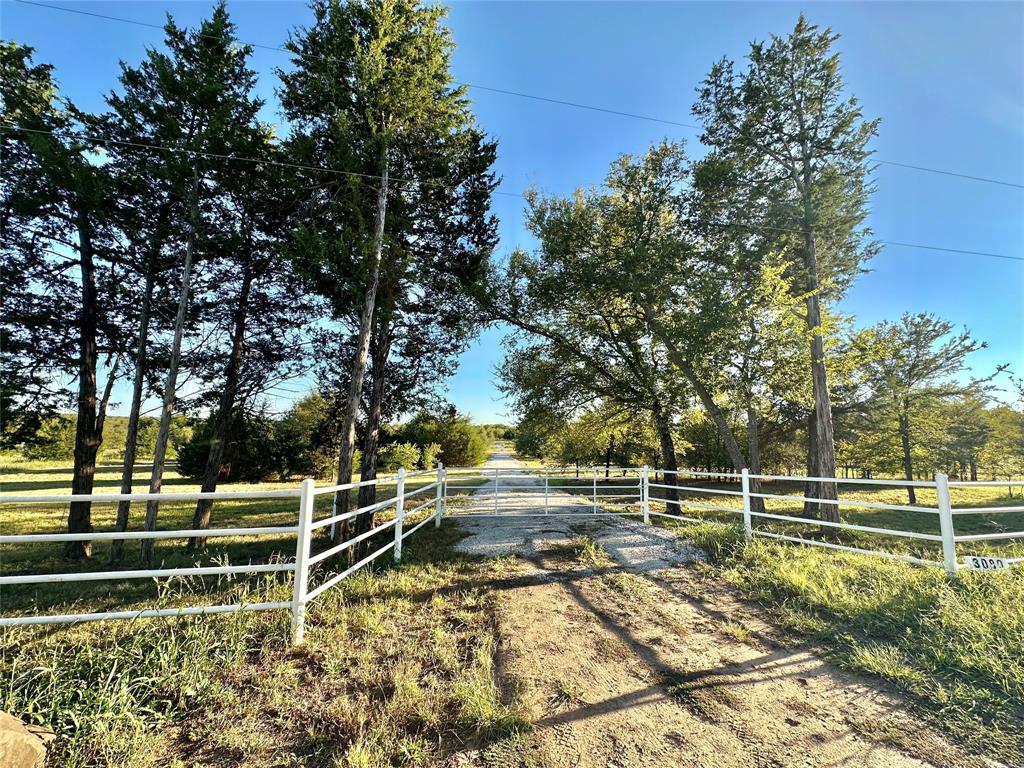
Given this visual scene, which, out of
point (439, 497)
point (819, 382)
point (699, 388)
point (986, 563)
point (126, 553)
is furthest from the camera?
point (699, 388)

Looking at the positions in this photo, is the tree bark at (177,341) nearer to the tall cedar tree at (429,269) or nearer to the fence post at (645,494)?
the tall cedar tree at (429,269)

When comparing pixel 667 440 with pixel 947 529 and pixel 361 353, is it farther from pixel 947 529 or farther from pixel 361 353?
pixel 361 353

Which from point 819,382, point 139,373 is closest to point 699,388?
point 819,382

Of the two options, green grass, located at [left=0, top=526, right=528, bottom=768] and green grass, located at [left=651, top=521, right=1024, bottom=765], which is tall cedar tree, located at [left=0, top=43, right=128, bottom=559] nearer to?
green grass, located at [left=0, top=526, right=528, bottom=768]

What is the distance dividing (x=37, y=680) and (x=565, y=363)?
40.1ft

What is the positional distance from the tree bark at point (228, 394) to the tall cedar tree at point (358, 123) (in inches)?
123

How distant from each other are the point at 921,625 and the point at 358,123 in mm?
11131

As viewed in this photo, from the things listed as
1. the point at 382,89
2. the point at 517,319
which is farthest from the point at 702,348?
the point at 382,89

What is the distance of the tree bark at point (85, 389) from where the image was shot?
9.27 meters

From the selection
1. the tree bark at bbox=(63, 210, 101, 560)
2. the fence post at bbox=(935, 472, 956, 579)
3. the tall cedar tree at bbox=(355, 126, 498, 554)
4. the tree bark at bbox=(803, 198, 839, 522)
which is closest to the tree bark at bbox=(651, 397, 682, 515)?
the tree bark at bbox=(803, 198, 839, 522)

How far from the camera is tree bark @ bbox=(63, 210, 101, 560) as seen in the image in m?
9.27

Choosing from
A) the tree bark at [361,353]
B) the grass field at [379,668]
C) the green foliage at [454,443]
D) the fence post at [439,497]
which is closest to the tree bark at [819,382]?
the grass field at [379,668]

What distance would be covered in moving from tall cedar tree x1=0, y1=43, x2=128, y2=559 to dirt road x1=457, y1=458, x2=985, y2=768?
11.4m

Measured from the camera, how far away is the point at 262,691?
2.59m
